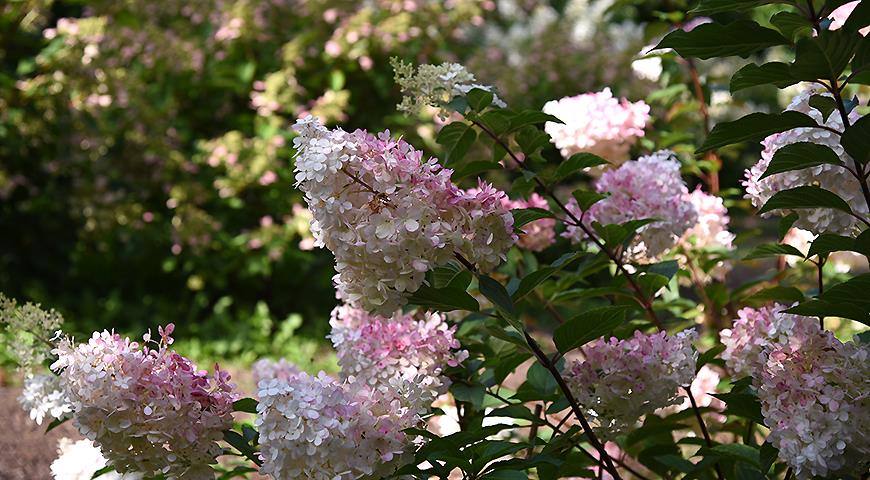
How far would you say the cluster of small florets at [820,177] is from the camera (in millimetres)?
1219

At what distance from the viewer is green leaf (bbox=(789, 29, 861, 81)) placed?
97cm

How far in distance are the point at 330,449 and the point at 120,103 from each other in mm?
4248

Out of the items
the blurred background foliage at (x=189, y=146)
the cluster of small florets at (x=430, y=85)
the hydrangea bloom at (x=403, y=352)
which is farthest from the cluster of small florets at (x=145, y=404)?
the blurred background foliage at (x=189, y=146)

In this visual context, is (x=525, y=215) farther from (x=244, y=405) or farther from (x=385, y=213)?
(x=244, y=405)

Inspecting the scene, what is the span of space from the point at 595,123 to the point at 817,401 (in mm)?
798

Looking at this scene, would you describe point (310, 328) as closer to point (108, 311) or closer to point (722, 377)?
point (108, 311)

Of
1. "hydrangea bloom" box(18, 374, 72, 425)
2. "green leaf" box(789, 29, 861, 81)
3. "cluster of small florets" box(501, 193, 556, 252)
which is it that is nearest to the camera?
"green leaf" box(789, 29, 861, 81)

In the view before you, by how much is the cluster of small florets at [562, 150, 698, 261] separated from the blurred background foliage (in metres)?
2.93

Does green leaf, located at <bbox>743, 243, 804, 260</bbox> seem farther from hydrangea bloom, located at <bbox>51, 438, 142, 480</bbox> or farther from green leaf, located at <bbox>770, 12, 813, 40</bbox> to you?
hydrangea bloom, located at <bbox>51, 438, 142, 480</bbox>

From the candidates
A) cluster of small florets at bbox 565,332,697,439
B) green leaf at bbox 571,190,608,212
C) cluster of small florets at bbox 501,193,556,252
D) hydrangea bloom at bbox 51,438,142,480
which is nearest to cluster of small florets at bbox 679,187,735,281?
cluster of small florets at bbox 501,193,556,252

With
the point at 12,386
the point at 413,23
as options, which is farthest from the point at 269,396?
the point at 413,23

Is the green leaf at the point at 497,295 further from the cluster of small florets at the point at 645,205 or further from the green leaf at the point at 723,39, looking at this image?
the cluster of small florets at the point at 645,205

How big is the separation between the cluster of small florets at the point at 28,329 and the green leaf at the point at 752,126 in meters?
0.94

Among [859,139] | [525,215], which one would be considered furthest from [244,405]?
[859,139]
